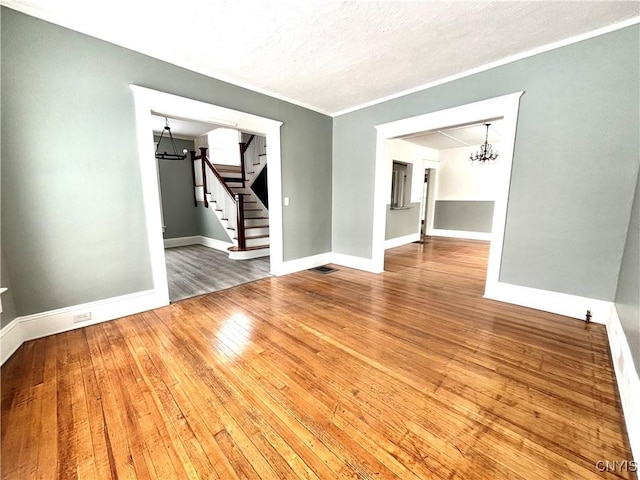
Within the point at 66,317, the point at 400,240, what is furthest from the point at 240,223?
the point at 400,240

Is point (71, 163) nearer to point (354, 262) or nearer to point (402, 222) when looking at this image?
point (354, 262)

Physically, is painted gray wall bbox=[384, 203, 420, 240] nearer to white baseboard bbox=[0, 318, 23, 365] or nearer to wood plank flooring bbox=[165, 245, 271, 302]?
wood plank flooring bbox=[165, 245, 271, 302]

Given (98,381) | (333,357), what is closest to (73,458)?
(98,381)

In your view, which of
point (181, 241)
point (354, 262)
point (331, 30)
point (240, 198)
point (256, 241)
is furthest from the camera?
point (181, 241)

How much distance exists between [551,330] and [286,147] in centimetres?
396

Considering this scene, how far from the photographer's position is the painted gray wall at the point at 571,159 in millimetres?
2297

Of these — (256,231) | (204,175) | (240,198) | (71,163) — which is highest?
(204,175)

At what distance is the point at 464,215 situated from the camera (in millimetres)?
7758

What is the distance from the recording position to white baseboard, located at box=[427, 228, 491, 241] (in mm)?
7496

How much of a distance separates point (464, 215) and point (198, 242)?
8.03 meters

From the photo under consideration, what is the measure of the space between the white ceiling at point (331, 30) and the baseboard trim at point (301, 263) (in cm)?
274

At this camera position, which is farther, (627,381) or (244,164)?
(244,164)

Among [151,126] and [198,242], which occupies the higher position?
[151,126]

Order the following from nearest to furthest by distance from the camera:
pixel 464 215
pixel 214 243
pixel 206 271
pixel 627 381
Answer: pixel 627 381, pixel 206 271, pixel 214 243, pixel 464 215
